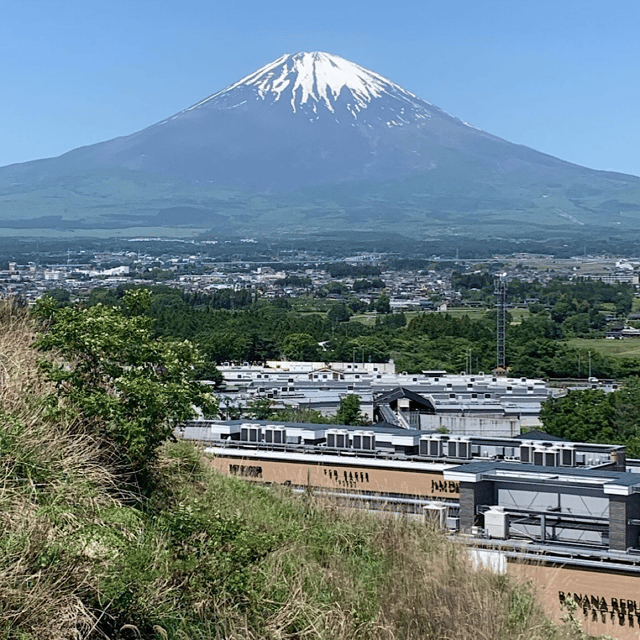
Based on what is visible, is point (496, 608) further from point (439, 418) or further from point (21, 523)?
point (439, 418)

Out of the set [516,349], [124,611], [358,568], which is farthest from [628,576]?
[516,349]

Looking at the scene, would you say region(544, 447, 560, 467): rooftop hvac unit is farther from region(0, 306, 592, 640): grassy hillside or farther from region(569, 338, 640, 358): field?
region(569, 338, 640, 358): field

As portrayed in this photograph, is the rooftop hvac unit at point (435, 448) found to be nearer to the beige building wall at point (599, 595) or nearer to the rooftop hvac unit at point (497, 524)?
the rooftop hvac unit at point (497, 524)

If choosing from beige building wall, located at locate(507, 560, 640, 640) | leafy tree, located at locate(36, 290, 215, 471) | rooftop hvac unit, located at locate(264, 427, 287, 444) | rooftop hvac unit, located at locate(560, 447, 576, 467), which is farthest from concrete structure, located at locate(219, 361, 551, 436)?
leafy tree, located at locate(36, 290, 215, 471)

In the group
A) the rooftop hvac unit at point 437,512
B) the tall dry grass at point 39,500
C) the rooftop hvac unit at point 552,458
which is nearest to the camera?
the tall dry grass at point 39,500

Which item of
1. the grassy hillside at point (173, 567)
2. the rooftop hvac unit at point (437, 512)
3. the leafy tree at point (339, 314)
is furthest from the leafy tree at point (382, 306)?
the grassy hillside at point (173, 567)

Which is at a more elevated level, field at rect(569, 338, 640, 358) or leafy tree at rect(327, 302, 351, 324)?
field at rect(569, 338, 640, 358)
